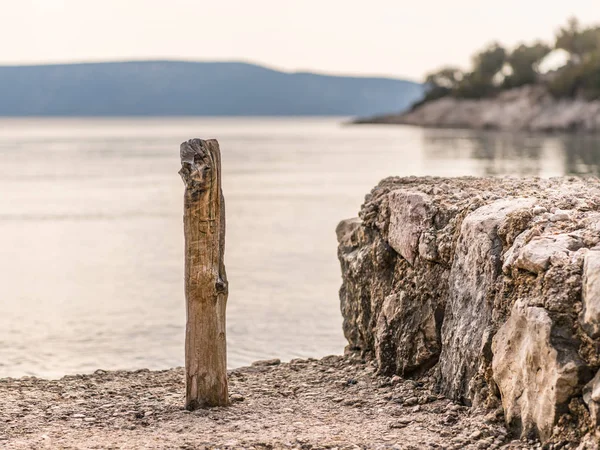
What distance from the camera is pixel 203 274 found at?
9516mm

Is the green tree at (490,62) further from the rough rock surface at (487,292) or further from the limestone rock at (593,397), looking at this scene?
the limestone rock at (593,397)

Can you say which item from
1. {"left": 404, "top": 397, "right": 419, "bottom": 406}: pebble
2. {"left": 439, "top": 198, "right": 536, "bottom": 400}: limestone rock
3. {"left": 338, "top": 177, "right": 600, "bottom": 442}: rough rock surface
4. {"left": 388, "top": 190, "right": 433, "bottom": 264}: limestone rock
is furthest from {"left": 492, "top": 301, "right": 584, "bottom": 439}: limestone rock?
{"left": 388, "top": 190, "right": 433, "bottom": 264}: limestone rock

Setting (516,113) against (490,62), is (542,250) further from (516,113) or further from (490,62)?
(490,62)

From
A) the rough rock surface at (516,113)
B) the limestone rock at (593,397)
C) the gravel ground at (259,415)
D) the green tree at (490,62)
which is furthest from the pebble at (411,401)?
the green tree at (490,62)

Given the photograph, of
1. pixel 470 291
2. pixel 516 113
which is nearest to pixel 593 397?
pixel 470 291

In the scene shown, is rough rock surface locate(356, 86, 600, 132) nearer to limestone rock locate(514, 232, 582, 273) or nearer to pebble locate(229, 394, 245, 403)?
pebble locate(229, 394, 245, 403)

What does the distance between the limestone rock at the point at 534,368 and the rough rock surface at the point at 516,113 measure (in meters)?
109

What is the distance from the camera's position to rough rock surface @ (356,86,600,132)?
116312 mm

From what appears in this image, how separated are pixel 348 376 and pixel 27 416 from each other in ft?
12.6

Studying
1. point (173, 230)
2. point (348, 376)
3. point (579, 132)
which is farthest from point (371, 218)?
point (579, 132)

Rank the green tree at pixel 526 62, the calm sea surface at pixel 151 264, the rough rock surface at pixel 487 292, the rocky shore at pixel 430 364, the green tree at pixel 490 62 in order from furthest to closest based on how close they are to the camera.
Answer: the green tree at pixel 490 62
the green tree at pixel 526 62
the calm sea surface at pixel 151 264
the rocky shore at pixel 430 364
the rough rock surface at pixel 487 292

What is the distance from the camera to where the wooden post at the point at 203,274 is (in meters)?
9.52

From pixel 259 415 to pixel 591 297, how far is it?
149 inches

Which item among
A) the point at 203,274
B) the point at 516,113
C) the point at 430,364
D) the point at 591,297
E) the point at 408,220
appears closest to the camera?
the point at 591,297
